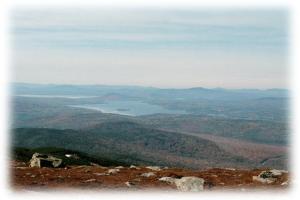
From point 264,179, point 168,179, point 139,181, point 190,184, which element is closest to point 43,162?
point 139,181

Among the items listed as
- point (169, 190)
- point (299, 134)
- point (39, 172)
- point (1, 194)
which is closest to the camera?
point (1, 194)

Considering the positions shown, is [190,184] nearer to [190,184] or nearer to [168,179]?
[190,184]

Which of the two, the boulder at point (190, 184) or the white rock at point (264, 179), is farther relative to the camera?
the white rock at point (264, 179)

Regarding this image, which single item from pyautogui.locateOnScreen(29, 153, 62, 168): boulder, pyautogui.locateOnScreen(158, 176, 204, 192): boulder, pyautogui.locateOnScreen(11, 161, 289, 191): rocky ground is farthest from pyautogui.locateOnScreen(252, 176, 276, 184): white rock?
pyautogui.locateOnScreen(29, 153, 62, 168): boulder

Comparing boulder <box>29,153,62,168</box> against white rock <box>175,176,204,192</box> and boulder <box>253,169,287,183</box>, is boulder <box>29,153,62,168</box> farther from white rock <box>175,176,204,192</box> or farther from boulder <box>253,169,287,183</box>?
boulder <box>253,169,287,183</box>

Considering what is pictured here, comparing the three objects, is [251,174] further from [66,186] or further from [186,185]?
[66,186]

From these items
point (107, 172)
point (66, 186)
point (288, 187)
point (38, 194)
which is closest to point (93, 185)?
point (66, 186)

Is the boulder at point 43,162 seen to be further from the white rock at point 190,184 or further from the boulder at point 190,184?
the white rock at point 190,184

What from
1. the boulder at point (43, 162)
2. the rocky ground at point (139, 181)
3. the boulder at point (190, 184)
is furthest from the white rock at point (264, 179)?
the boulder at point (43, 162)

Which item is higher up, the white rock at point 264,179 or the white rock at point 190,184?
the white rock at point 190,184
